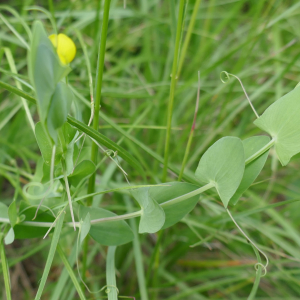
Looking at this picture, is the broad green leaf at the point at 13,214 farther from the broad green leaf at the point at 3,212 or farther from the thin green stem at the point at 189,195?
the thin green stem at the point at 189,195

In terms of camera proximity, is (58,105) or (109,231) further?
(109,231)

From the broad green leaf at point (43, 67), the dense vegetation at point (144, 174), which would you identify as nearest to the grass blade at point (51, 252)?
the dense vegetation at point (144, 174)

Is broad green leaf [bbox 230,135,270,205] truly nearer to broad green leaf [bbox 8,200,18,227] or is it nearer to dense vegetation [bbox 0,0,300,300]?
dense vegetation [bbox 0,0,300,300]

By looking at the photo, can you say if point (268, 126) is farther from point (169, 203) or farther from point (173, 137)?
point (173, 137)

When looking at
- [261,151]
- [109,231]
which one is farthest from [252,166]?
[109,231]

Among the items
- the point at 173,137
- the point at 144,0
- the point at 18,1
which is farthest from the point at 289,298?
the point at 18,1

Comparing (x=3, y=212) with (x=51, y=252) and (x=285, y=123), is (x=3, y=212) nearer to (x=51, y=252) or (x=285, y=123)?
(x=51, y=252)
